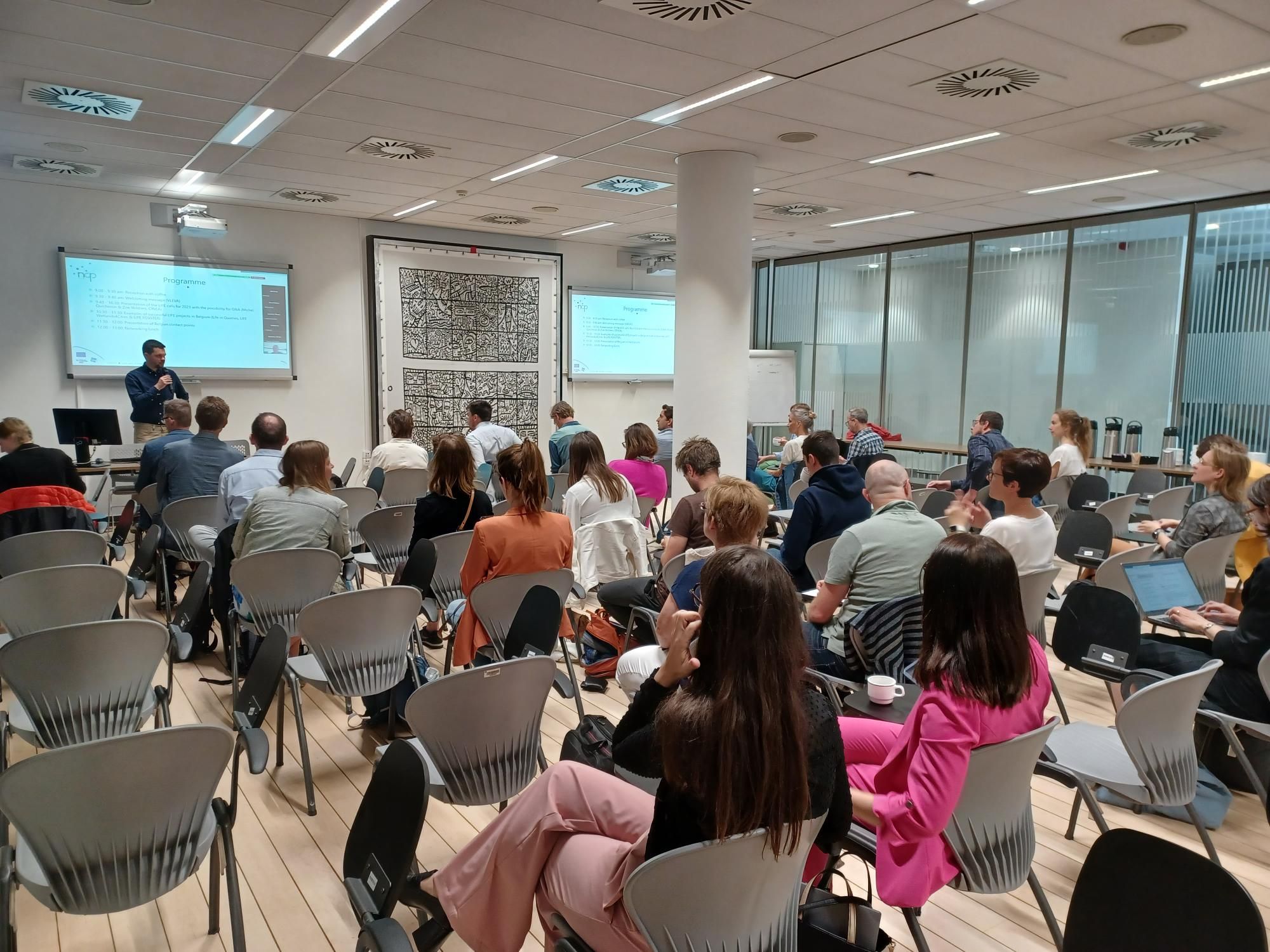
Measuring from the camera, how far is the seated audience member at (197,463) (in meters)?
5.41

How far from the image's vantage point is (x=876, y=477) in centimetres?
364

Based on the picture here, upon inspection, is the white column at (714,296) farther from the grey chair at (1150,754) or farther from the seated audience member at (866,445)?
the grey chair at (1150,754)

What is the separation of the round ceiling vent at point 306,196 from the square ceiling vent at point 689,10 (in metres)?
5.52

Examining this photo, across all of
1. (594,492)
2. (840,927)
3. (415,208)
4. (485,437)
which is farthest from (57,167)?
(840,927)

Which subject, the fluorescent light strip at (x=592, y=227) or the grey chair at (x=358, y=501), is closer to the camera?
the grey chair at (x=358, y=501)

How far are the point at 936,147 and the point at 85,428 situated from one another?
315 inches

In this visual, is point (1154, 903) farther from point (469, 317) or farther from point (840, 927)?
point (469, 317)

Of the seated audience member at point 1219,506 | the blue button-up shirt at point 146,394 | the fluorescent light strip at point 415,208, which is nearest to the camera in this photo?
the seated audience member at point 1219,506

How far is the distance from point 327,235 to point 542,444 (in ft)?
12.7

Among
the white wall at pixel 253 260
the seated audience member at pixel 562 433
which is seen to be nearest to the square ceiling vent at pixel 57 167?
the white wall at pixel 253 260

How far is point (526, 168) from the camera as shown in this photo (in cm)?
723

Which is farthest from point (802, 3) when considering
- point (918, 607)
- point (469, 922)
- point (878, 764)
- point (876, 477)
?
point (469, 922)

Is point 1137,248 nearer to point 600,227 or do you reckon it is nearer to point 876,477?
point 600,227

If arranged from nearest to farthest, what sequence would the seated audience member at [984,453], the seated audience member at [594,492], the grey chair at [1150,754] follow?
the grey chair at [1150,754]
the seated audience member at [594,492]
the seated audience member at [984,453]
